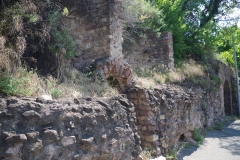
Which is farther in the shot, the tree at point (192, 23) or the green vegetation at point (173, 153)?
the tree at point (192, 23)

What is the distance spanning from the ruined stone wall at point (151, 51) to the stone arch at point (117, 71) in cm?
284

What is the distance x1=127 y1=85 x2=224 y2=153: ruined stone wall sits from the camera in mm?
5738

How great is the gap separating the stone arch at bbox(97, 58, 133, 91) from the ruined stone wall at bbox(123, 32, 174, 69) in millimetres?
2836

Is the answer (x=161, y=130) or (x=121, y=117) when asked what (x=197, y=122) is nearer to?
(x=161, y=130)

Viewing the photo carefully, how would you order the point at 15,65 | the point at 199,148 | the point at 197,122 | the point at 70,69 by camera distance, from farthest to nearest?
the point at 197,122
the point at 199,148
the point at 70,69
the point at 15,65

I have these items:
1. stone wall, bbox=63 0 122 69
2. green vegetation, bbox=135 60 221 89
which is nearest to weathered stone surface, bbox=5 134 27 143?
stone wall, bbox=63 0 122 69

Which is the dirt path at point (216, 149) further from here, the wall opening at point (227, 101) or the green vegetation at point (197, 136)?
the wall opening at point (227, 101)

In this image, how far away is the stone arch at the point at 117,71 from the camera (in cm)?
545

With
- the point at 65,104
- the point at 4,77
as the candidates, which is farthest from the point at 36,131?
the point at 4,77

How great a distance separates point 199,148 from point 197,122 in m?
1.72

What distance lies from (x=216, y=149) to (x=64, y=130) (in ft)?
17.2

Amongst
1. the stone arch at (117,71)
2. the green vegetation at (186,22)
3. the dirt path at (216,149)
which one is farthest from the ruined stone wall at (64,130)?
the green vegetation at (186,22)

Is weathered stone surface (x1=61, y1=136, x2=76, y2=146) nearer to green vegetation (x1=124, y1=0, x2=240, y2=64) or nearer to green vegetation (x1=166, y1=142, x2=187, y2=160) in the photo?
green vegetation (x1=166, y1=142, x2=187, y2=160)

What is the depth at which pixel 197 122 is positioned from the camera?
8633mm
